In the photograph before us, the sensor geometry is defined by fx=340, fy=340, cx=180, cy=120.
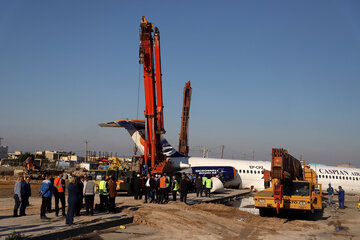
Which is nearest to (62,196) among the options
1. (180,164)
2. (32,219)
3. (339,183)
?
(32,219)

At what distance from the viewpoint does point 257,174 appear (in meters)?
37.4

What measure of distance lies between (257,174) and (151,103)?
16.6m

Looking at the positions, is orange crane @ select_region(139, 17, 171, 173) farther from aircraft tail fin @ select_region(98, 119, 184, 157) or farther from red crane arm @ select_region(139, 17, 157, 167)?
aircraft tail fin @ select_region(98, 119, 184, 157)

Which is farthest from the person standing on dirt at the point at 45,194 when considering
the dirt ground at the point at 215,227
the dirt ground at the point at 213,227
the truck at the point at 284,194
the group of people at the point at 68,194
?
→ the truck at the point at 284,194

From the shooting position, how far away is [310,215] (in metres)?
17.3

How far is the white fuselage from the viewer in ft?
120

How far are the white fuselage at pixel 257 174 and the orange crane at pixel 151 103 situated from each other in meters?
9.97

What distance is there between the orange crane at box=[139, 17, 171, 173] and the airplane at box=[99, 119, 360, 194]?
7.14m

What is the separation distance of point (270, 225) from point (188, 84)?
125ft

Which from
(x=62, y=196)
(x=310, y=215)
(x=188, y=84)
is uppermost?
(x=188, y=84)

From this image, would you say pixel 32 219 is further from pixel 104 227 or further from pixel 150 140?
pixel 150 140

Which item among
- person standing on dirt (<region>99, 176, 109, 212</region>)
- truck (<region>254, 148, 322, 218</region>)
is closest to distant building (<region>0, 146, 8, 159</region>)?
person standing on dirt (<region>99, 176, 109, 212</region>)

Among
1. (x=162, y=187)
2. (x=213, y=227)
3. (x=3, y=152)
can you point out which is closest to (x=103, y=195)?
(x=162, y=187)

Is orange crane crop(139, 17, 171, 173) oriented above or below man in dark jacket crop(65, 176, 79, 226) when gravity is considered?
above
